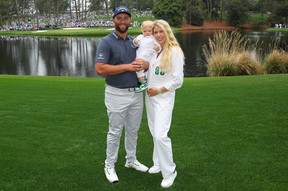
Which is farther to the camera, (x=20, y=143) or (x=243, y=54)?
(x=243, y=54)

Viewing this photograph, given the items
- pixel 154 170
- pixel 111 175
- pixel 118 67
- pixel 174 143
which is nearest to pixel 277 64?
pixel 174 143

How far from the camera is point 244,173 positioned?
4.17 meters

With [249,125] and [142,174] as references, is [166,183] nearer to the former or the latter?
[142,174]

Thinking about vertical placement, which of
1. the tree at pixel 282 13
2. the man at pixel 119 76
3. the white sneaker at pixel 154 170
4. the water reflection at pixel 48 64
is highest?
the tree at pixel 282 13

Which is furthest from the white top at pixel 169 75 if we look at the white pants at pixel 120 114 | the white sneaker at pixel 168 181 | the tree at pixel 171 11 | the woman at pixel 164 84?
the tree at pixel 171 11

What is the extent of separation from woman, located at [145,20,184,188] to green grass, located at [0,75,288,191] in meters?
0.40

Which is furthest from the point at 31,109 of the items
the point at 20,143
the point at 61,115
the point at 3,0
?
the point at 3,0

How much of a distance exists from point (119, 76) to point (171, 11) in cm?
6186

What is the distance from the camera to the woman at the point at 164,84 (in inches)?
146

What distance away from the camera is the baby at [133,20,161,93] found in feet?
Answer: 12.5

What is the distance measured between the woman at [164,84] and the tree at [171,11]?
198 ft

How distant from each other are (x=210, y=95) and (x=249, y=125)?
8.67 ft

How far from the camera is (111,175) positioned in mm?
4047

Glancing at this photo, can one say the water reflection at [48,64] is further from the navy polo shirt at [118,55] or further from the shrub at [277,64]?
the navy polo shirt at [118,55]
